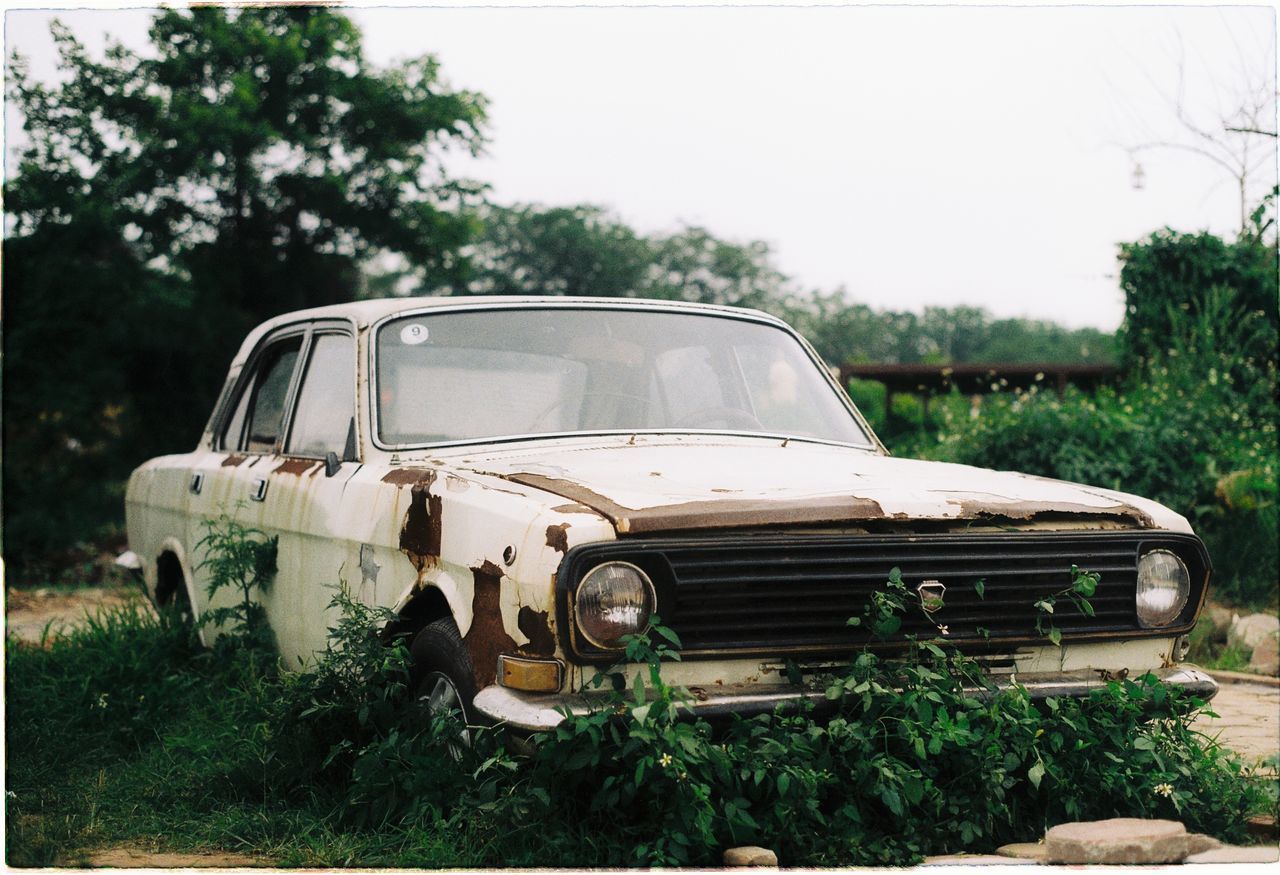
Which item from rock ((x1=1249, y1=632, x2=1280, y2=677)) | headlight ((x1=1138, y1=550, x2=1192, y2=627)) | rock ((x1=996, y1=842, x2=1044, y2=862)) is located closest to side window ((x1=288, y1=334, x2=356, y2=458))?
rock ((x1=996, y1=842, x2=1044, y2=862))

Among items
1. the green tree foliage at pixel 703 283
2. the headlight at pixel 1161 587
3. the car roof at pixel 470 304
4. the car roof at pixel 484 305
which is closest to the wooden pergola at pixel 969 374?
the car roof at pixel 484 305

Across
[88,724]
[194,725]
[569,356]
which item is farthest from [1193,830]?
[88,724]

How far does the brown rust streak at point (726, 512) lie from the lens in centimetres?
295

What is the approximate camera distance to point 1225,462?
8.95 metres

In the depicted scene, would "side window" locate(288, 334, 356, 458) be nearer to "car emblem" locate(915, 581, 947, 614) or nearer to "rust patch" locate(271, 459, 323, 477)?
"rust patch" locate(271, 459, 323, 477)

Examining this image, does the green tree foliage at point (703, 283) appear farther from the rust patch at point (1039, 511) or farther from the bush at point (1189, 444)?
the rust patch at point (1039, 511)

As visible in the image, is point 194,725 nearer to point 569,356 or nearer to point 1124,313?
point 569,356

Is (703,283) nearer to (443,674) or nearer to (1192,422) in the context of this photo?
(1192,422)

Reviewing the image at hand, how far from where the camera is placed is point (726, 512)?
301 centimetres

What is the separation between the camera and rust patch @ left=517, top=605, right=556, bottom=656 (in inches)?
115

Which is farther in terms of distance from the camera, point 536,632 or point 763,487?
point 763,487

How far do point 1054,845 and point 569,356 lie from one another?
7.09 feet

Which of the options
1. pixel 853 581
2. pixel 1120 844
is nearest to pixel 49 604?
pixel 853 581

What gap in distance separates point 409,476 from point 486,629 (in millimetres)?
730
